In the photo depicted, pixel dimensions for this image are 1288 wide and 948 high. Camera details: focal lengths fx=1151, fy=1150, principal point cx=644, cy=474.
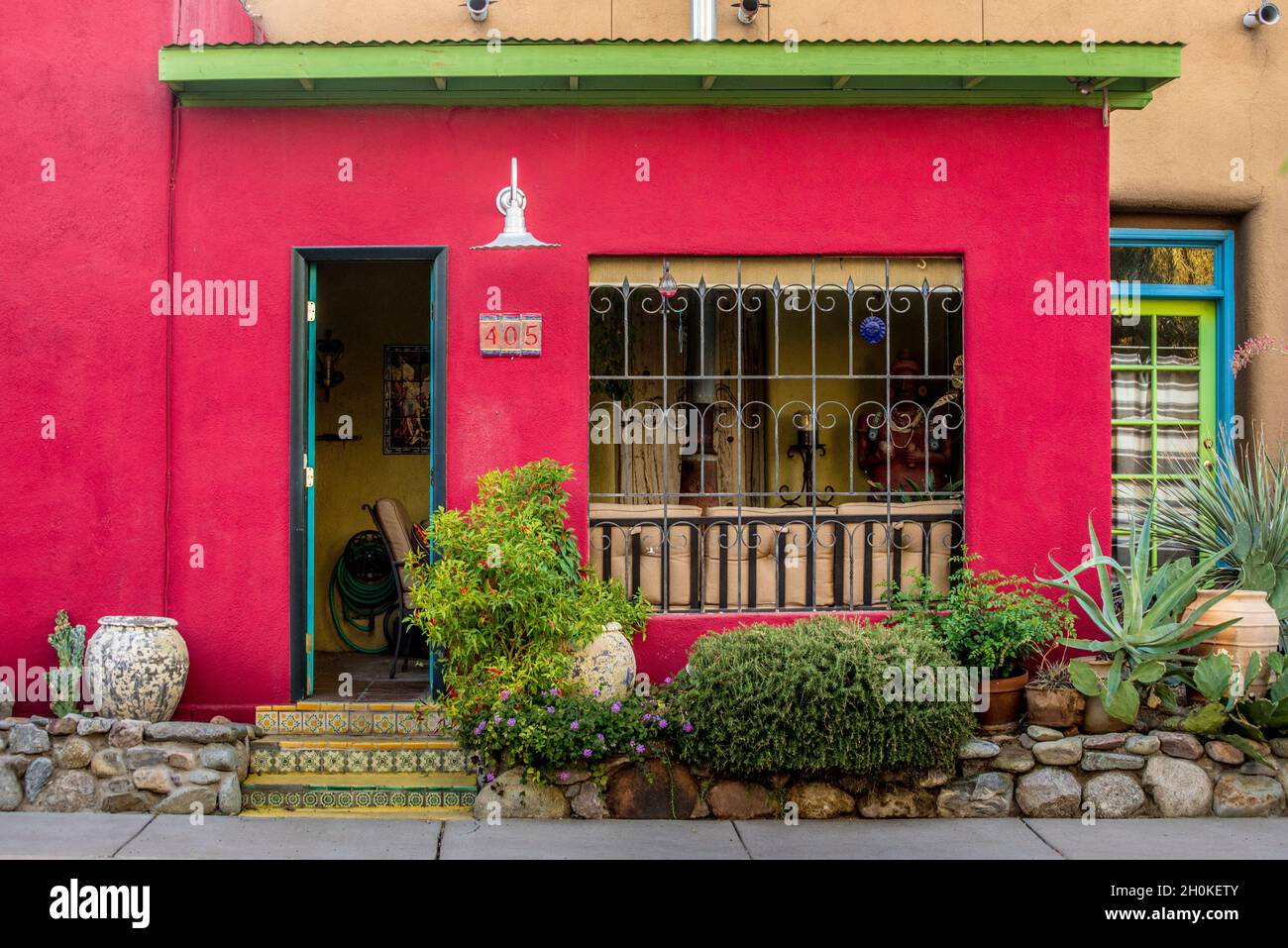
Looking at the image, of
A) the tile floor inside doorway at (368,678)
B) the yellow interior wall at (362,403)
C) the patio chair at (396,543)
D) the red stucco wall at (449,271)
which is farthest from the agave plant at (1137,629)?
the yellow interior wall at (362,403)

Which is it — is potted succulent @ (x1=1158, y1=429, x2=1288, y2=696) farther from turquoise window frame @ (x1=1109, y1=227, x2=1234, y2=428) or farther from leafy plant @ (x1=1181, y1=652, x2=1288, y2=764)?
turquoise window frame @ (x1=1109, y1=227, x2=1234, y2=428)

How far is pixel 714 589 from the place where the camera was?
6.61 metres

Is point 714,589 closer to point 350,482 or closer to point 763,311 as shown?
point 763,311

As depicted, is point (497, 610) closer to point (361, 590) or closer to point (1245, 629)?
point (361, 590)

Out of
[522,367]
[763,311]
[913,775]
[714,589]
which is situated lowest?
[913,775]

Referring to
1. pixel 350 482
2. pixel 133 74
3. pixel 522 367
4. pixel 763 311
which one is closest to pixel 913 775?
pixel 522 367

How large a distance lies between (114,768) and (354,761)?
3.75 feet

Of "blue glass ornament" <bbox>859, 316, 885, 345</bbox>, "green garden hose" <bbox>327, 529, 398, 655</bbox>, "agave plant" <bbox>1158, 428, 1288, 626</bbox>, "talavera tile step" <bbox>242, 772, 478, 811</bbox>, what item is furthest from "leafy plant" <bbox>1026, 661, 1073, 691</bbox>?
"green garden hose" <bbox>327, 529, 398, 655</bbox>

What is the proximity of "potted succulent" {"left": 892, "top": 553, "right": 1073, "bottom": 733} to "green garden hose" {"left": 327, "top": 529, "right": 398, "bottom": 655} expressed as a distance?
3957 millimetres

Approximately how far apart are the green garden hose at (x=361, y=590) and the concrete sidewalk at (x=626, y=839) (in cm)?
310

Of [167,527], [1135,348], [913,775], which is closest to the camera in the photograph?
[913,775]

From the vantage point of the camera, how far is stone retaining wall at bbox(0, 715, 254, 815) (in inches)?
221

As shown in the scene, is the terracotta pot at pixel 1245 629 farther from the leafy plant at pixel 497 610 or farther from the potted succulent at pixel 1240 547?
the leafy plant at pixel 497 610

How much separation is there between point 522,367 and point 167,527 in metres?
2.14
